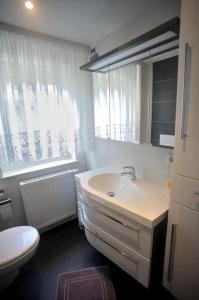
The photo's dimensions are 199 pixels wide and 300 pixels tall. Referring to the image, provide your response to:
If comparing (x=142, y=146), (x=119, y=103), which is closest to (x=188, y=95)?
(x=142, y=146)

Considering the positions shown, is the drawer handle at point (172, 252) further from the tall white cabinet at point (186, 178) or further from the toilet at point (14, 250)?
the toilet at point (14, 250)

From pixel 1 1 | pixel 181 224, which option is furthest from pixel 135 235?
pixel 1 1

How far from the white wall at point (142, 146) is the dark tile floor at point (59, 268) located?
36.0 inches

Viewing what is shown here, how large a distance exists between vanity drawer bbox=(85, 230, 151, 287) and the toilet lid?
54 centimetres

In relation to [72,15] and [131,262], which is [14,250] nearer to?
[131,262]

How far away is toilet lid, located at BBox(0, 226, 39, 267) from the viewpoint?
1.24 m

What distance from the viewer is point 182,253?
1.08 meters

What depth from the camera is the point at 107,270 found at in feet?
5.02

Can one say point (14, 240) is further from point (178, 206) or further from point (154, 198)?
point (178, 206)

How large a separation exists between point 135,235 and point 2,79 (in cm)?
173

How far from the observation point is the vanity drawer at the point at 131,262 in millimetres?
1141

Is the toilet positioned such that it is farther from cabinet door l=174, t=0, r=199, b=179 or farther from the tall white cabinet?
cabinet door l=174, t=0, r=199, b=179

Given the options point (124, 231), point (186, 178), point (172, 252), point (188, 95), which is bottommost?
point (172, 252)

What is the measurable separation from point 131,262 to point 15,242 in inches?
36.9
